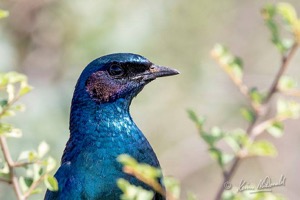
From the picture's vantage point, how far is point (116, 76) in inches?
180

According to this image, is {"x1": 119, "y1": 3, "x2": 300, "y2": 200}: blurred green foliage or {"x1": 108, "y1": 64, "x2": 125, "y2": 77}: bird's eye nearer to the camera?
{"x1": 119, "y1": 3, "x2": 300, "y2": 200}: blurred green foliage

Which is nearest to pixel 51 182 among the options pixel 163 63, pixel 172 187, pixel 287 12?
pixel 172 187

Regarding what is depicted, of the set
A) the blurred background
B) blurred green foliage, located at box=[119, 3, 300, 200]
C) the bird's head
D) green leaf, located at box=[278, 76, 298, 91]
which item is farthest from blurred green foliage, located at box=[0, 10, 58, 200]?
the blurred background

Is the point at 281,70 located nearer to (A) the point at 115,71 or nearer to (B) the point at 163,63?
(A) the point at 115,71

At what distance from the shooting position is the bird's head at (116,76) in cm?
449

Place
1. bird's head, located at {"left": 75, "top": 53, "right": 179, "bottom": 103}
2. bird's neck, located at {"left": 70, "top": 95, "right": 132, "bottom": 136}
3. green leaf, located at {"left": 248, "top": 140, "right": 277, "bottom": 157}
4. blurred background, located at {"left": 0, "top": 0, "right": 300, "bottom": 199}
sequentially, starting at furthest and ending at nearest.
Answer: blurred background, located at {"left": 0, "top": 0, "right": 300, "bottom": 199}, bird's head, located at {"left": 75, "top": 53, "right": 179, "bottom": 103}, bird's neck, located at {"left": 70, "top": 95, "right": 132, "bottom": 136}, green leaf, located at {"left": 248, "top": 140, "right": 277, "bottom": 157}

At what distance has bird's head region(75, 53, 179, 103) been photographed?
4488 millimetres

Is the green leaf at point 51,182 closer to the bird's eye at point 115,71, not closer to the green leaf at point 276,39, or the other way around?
the green leaf at point 276,39

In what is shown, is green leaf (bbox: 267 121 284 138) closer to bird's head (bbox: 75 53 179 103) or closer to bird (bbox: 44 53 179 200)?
bird (bbox: 44 53 179 200)

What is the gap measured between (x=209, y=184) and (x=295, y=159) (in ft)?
2.83

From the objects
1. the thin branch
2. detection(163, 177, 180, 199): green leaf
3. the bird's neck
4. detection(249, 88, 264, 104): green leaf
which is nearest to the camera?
detection(163, 177, 180, 199): green leaf

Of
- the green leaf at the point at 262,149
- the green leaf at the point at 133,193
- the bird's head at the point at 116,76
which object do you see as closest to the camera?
the green leaf at the point at 133,193

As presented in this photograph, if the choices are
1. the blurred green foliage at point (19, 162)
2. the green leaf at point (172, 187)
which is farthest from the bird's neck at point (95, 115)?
the green leaf at point (172, 187)

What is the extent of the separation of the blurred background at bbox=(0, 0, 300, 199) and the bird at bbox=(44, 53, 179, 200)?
1531 mm
